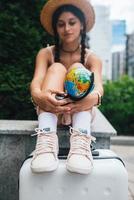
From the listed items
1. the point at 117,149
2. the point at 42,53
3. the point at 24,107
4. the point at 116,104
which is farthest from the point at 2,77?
the point at 116,104

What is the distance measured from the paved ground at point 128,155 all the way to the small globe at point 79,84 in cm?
138

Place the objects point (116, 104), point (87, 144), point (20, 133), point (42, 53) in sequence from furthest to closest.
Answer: point (116, 104) → point (42, 53) → point (20, 133) → point (87, 144)

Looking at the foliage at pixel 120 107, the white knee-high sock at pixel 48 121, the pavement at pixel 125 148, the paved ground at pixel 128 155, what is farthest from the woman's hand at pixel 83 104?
the foliage at pixel 120 107

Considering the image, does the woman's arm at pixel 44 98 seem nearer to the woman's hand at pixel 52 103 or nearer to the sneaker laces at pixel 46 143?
the woman's hand at pixel 52 103

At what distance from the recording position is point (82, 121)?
277 cm

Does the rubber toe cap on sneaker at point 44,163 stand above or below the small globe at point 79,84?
below

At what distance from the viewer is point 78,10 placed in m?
3.27

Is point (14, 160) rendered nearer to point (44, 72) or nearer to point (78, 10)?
point (44, 72)

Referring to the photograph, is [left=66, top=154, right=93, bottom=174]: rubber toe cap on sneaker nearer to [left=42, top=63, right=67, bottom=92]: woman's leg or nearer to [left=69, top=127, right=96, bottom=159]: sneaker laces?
[left=69, top=127, right=96, bottom=159]: sneaker laces

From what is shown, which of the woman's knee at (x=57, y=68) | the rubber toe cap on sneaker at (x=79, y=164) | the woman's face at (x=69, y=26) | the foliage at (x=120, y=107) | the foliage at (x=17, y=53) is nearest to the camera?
the rubber toe cap on sneaker at (x=79, y=164)

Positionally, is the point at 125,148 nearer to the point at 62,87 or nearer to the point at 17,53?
the point at 17,53

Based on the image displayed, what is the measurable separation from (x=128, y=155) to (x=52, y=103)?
3.38 meters

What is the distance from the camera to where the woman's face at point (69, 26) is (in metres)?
3.23

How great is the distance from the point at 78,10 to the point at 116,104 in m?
4.43
